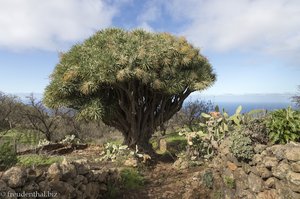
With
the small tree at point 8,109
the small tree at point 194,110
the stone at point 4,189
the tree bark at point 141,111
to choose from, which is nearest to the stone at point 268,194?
the stone at point 4,189

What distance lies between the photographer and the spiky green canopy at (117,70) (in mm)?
10219

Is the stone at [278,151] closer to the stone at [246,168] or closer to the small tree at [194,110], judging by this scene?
the stone at [246,168]

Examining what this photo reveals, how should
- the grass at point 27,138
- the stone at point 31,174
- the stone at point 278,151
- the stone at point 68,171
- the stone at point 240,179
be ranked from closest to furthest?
1. the stone at point 31,174
2. the stone at point 278,151
3. the stone at point 68,171
4. the stone at point 240,179
5. the grass at point 27,138

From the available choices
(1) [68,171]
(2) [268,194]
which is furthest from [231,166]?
(1) [68,171]

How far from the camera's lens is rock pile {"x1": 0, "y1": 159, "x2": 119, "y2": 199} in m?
4.60

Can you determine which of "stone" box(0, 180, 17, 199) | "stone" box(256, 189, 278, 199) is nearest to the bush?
"stone" box(256, 189, 278, 199)

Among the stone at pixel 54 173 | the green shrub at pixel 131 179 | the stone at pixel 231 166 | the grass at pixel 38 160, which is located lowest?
the green shrub at pixel 131 179

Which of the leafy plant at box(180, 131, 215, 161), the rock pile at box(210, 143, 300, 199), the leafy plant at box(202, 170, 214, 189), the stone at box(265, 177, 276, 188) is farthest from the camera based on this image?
the leafy plant at box(180, 131, 215, 161)

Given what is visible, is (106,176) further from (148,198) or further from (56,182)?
(56,182)

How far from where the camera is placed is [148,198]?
24.5 ft

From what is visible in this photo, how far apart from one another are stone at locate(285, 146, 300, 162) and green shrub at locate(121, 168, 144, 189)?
397cm

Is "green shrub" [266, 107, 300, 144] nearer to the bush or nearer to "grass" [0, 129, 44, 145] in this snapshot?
the bush

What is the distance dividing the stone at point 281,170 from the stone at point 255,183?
531 mm

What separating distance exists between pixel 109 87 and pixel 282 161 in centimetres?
676
